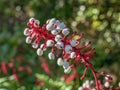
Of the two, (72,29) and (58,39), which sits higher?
(72,29)

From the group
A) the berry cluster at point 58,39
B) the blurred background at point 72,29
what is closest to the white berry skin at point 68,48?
the berry cluster at point 58,39

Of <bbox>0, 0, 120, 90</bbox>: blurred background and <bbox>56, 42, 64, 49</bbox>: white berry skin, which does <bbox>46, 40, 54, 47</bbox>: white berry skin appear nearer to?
<bbox>56, 42, 64, 49</bbox>: white berry skin

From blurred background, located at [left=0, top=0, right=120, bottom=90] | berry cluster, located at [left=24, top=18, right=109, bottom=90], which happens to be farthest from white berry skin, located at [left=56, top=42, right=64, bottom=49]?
blurred background, located at [left=0, top=0, right=120, bottom=90]

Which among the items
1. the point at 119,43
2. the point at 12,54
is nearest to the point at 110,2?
the point at 119,43

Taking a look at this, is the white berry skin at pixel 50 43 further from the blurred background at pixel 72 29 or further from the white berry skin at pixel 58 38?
the blurred background at pixel 72 29

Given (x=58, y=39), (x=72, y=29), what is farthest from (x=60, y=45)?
(x=72, y=29)

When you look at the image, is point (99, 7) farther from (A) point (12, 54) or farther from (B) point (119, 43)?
(A) point (12, 54)

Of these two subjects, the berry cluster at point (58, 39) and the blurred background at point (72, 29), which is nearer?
the berry cluster at point (58, 39)

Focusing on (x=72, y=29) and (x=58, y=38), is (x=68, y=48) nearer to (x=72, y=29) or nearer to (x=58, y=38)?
(x=58, y=38)
